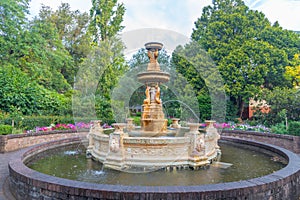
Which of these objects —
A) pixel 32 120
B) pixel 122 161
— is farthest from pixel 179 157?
pixel 32 120

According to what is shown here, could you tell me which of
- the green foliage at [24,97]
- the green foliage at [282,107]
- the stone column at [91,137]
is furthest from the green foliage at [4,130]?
the green foliage at [282,107]

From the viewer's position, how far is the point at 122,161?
6.66 meters

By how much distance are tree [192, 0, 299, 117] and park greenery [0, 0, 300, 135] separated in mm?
83

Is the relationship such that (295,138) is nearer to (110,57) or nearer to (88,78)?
(88,78)

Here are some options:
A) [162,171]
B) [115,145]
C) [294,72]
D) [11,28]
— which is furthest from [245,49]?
[11,28]

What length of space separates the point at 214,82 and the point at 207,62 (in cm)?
186

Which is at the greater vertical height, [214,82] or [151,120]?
[214,82]

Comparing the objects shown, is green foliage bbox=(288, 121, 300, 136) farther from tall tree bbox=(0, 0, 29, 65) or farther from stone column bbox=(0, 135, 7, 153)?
tall tree bbox=(0, 0, 29, 65)

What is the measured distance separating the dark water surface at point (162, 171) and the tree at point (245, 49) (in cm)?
1287

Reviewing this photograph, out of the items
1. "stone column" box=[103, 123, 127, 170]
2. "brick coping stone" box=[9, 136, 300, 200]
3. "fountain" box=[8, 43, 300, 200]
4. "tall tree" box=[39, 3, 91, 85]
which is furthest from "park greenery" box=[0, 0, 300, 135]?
"brick coping stone" box=[9, 136, 300, 200]

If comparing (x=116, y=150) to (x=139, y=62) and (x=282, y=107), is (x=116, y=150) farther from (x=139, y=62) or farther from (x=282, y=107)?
(x=139, y=62)

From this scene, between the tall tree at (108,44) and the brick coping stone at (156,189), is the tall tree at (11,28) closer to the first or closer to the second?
the tall tree at (108,44)

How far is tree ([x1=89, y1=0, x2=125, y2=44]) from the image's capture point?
22.7 metres

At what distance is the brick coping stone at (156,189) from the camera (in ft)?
12.3
